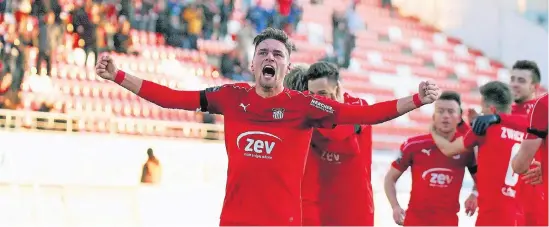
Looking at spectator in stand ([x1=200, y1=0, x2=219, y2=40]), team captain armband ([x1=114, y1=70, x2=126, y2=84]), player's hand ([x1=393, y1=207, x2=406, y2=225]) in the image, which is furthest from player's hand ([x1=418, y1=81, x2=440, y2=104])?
spectator in stand ([x1=200, y1=0, x2=219, y2=40])

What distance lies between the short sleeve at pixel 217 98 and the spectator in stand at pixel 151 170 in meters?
8.10

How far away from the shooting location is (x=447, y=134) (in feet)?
18.8

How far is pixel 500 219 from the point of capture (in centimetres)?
543

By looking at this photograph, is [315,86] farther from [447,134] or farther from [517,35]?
[517,35]

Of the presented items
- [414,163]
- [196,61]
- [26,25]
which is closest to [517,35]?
[196,61]

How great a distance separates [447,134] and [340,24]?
489 inches

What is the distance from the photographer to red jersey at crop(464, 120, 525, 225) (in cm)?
540

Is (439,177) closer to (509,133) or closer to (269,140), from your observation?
(509,133)

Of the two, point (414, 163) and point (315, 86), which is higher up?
point (315, 86)

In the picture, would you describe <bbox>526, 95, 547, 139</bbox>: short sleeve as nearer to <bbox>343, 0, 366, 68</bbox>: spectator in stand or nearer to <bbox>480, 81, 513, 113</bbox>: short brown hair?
<bbox>480, 81, 513, 113</bbox>: short brown hair

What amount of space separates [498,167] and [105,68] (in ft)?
9.51

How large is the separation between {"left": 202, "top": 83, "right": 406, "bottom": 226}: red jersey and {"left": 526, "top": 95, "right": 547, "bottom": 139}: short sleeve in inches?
25.0

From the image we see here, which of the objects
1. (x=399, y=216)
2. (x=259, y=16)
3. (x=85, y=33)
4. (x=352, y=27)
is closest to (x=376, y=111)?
(x=399, y=216)

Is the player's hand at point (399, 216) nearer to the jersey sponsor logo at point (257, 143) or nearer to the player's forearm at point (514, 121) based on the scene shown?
the player's forearm at point (514, 121)
